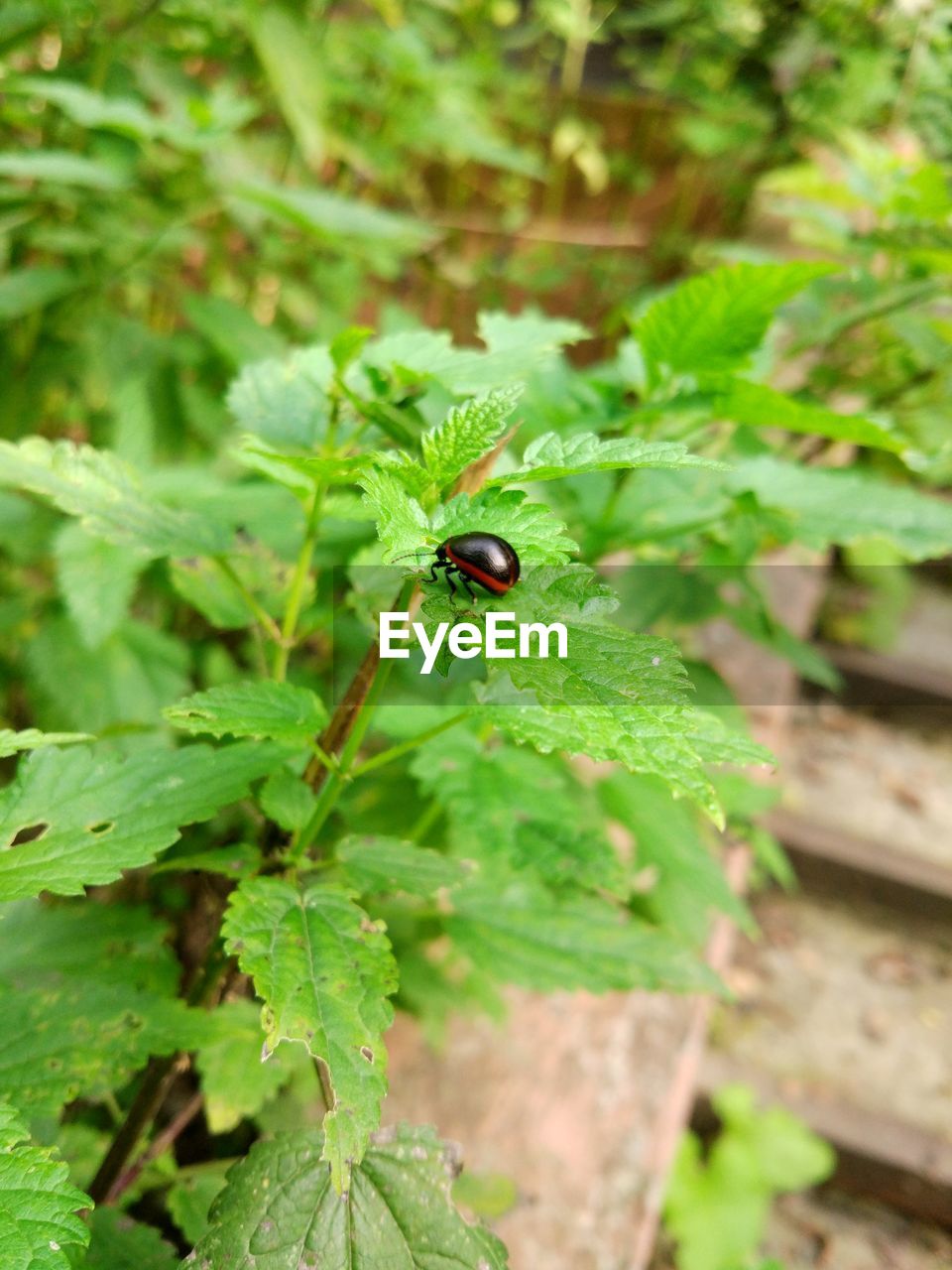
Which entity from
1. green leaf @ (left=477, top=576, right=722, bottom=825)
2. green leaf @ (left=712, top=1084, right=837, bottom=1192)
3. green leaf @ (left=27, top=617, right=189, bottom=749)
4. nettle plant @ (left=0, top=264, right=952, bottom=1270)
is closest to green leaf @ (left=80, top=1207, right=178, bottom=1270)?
nettle plant @ (left=0, top=264, right=952, bottom=1270)

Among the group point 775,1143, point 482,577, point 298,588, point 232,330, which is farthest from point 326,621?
point 775,1143

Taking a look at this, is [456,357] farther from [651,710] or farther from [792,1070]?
[792,1070]

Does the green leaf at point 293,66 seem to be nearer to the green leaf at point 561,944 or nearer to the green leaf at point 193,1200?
the green leaf at point 561,944

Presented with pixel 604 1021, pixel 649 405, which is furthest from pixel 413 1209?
pixel 604 1021

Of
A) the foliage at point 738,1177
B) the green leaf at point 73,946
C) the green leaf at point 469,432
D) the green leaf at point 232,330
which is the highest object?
the green leaf at point 232,330

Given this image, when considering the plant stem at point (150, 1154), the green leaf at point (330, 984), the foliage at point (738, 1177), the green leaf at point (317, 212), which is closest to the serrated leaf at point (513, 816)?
the green leaf at point (330, 984)

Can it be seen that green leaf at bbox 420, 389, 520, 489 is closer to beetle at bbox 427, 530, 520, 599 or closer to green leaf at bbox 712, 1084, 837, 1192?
beetle at bbox 427, 530, 520, 599
